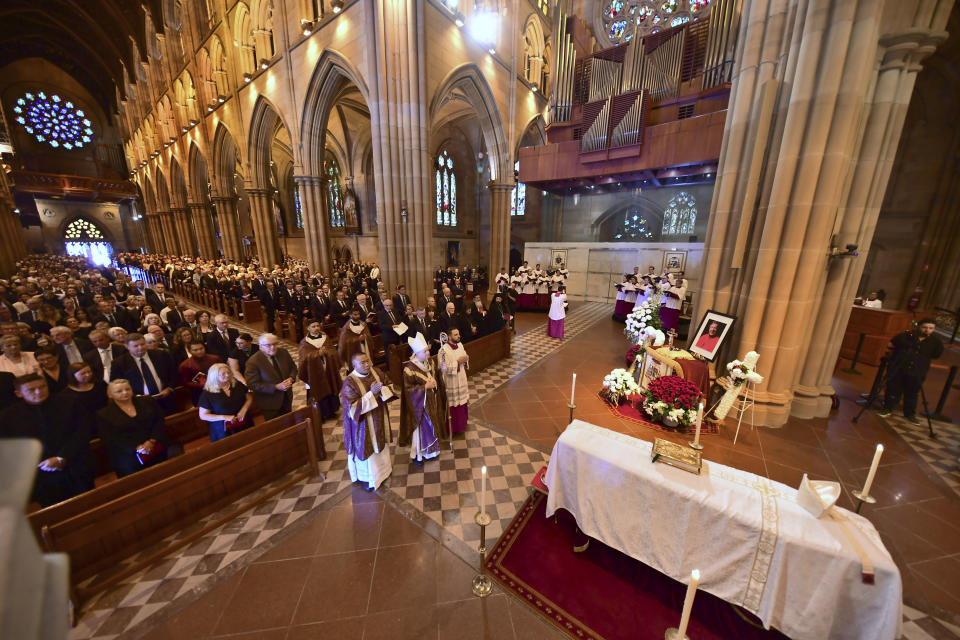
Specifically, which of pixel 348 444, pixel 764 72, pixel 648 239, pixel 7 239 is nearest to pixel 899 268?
pixel 648 239

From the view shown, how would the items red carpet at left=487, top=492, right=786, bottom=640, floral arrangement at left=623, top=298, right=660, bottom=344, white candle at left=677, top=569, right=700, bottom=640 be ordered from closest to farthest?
1. white candle at left=677, top=569, right=700, bottom=640
2. red carpet at left=487, top=492, right=786, bottom=640
3. floral arrangement at left=623, top=298, right=660, bottom=344

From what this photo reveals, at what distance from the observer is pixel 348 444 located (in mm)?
4379

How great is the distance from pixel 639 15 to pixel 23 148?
48.1 metres

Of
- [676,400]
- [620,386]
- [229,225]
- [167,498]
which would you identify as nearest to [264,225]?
[229,225]

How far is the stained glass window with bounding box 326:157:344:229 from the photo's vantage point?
81.5ft

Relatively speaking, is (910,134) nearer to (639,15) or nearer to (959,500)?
(639,15)

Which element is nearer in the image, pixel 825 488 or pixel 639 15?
pixel 825 488

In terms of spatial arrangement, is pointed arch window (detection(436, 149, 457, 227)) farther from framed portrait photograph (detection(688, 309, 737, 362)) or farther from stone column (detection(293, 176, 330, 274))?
framed portrait photograph (detection(688, 309, 737, 362))

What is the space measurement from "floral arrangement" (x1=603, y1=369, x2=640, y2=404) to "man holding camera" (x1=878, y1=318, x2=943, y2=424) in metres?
4.11

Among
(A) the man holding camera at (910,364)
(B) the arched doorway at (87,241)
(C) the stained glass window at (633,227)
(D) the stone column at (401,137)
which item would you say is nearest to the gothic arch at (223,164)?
(D) the stone column at (401,137)

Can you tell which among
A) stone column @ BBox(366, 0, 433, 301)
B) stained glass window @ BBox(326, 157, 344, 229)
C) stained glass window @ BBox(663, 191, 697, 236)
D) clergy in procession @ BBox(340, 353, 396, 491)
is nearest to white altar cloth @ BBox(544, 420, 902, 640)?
clergy in procession @ BBox(340, 353, 396, 491)

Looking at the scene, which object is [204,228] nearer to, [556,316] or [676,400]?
[556,316]

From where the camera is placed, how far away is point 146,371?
492cm

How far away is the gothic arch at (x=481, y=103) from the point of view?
1300 cm
